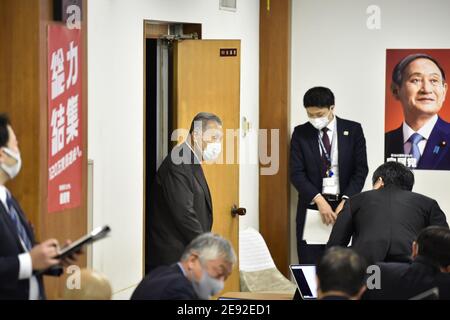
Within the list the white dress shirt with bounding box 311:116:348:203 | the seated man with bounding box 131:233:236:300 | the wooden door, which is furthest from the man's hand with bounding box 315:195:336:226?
the seated man with bounding box 131:233:236:300

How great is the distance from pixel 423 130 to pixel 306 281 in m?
3.87

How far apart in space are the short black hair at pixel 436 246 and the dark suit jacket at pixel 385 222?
0.80m

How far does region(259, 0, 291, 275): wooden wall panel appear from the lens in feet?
28.0

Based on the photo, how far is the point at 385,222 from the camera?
A: 5.29m

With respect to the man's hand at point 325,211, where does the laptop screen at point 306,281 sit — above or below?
below

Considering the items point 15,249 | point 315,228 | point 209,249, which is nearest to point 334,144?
point 315,228

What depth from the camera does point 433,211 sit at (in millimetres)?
5363

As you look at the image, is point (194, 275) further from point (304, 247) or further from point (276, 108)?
point (276, 108)

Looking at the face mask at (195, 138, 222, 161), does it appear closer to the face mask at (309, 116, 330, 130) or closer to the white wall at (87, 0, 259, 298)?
the white wall at (87, 0, 259, 298)

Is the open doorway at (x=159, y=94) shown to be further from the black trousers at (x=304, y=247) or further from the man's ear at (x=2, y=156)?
the man's ear at (x=2, y=156)

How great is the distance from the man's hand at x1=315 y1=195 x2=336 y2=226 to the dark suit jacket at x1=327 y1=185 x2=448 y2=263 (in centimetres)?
248

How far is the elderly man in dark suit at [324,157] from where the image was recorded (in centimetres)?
809

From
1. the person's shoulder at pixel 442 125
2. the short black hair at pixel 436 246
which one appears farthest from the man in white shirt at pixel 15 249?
the person's shoulder at pixel 442 125

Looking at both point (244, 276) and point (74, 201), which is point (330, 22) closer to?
point (244, 276)
